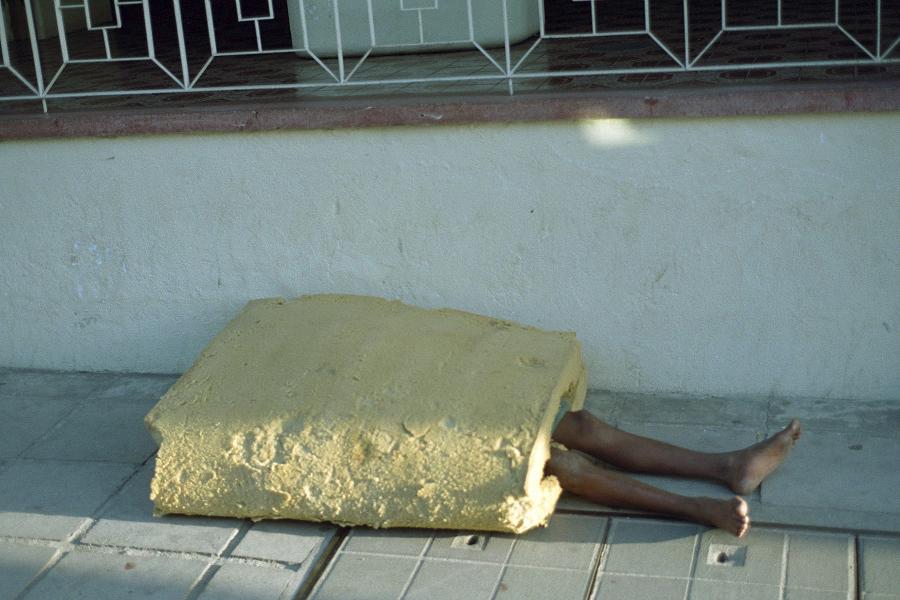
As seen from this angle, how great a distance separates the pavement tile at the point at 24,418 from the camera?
416cm

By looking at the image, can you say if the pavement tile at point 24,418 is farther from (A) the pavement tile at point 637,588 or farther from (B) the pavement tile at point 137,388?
(A) the pavement tile at point 637,588

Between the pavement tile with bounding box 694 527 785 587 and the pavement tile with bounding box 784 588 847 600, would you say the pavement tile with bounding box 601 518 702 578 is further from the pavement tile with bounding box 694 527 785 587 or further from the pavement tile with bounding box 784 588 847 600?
the pavement tile with bounding box 784 588 847 600

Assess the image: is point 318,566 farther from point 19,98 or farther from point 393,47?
point 393,47

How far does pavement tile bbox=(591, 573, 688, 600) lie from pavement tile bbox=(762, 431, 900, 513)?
55 cm

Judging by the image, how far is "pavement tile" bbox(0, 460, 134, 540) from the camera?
3.57 m

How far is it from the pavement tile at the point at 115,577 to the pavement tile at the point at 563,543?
93 cm

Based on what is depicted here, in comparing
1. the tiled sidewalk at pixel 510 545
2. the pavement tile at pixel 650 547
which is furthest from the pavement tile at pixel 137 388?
the pavement tile at pixel 650 547

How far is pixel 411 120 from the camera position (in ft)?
13.6

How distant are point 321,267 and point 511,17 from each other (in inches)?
87.7

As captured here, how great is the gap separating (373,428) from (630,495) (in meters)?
0.79

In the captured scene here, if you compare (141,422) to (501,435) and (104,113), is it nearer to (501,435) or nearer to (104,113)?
(104,113)

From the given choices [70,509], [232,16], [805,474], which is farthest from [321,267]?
[232,16]

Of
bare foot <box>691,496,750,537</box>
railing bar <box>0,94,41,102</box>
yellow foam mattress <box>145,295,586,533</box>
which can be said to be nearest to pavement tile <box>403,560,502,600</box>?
yellow foam mattress <box>145,295,586,533</box>

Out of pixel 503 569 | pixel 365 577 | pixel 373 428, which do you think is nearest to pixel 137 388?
pixel 373 428
